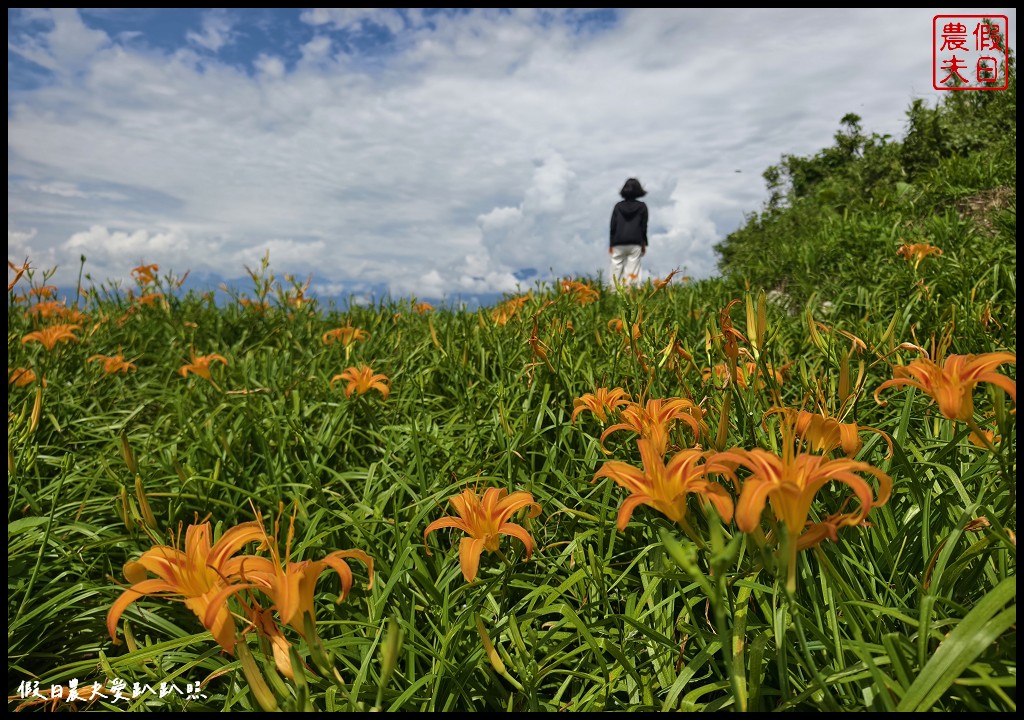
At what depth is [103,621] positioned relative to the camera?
180 cm

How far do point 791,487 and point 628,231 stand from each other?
8.30m

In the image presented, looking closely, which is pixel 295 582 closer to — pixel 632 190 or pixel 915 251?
pixel 915 251

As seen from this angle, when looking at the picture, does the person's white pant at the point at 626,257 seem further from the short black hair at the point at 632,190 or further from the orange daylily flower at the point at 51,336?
the orange daylily flower at the point at 51,336

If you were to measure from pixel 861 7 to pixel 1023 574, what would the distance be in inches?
56.3

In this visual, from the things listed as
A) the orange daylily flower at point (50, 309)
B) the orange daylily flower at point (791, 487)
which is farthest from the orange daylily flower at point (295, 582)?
the orange daylily flower at point (50, 309)

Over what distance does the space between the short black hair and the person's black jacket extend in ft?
0.57

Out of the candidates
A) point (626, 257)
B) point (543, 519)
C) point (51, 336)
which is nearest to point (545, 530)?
point (543, 519)

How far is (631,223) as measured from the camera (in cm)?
874

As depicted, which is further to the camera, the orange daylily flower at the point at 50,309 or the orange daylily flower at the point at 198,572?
the orange daylily flower at the point at 50,309

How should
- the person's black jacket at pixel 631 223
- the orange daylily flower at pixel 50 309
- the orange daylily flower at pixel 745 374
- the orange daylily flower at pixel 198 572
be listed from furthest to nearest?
the person's black jacket at pixel 631 223 → the orange daylily flower at pixel 50 309 → the orange daylily flower at pixel 745 374 → the orange daylily flower at pixel 198 572

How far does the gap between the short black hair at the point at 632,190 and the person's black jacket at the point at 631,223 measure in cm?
17

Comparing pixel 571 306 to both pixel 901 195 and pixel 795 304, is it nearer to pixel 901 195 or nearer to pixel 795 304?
pixel 795 304

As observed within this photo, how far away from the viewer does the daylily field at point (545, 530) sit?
3.14ft

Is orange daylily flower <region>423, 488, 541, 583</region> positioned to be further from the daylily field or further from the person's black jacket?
the person's black jacket
